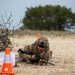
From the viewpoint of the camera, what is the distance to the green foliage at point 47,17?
4866 cm

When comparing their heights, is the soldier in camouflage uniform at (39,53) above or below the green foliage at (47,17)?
below

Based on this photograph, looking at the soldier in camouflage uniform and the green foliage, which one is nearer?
the soldier in camouflage uniform

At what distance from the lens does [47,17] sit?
5069cm

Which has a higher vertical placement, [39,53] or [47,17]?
[47,17]

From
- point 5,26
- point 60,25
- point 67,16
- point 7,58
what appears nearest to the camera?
point 7,58

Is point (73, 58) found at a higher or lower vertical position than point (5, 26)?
lower

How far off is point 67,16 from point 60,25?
4019 millimetres

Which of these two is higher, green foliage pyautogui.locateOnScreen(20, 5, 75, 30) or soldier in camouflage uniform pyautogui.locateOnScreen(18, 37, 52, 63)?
green foliage pyautogui.locateOnScreen(20, 5, 75, 30)

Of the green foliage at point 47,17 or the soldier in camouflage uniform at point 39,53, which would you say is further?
the green foliage at point 47,17

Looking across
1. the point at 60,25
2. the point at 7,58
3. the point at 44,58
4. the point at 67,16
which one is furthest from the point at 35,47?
the point at 67,16

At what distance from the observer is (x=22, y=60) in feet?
43.9

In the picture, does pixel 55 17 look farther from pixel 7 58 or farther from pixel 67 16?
pixel 7 58

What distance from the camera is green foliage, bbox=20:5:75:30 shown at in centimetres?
4866

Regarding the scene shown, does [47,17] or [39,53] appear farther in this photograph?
[47,17]
